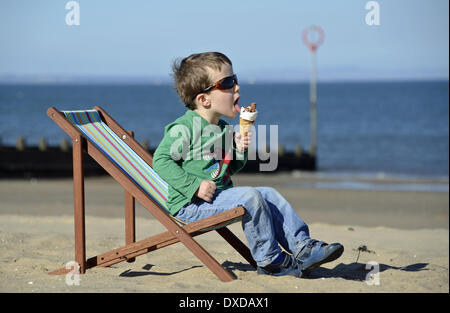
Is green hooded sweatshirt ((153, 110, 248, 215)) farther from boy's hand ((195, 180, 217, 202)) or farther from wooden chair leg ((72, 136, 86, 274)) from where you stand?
wooden chair leg ((72, 136, 86, 274))

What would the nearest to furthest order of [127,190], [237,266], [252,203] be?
[252,203]
[127,190]
[237,266]

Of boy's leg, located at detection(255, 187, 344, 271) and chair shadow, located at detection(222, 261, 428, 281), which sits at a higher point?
boy's leg, located at detection(255, 187, 344, 271)

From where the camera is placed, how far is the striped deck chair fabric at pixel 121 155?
4543mm

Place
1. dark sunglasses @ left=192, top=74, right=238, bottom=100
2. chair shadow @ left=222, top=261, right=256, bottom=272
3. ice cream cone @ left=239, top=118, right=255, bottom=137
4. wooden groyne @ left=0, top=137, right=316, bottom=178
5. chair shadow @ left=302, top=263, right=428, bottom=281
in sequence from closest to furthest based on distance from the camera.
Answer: ice cream cone @ left=239, top=118, right=255, bottom=137 → dark sunglasses @ left=192, top=74, right=238, bottom=100 → chair shadow @ left=302, top=263, right=428, bottom=281 → chair shadow @ left=222, top=261, right=256, bottom=272 → wooden groyne @ left=0, top=137, right=316, bottom=178

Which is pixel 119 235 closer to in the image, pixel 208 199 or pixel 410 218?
pixel 208 199

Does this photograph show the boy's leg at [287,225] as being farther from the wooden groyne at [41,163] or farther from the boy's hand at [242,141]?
the wooden groyne at [41,163]

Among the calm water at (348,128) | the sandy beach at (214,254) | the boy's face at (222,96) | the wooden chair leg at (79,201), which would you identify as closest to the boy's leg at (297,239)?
the sandy beach at (214,254)

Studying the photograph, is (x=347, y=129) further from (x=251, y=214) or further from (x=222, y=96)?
(x=251, y=214)

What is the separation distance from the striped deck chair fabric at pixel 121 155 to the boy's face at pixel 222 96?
2.15 feet

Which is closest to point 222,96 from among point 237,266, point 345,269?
point 237,266

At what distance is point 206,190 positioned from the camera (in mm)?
4168

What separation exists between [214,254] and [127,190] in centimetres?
142

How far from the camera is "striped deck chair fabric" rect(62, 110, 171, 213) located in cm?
454

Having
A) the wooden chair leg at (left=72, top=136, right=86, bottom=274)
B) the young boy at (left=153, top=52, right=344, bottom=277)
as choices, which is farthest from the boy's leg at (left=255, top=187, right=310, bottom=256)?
the wooden chair leg at (left=72, top=136, right=86, bottom=274)
